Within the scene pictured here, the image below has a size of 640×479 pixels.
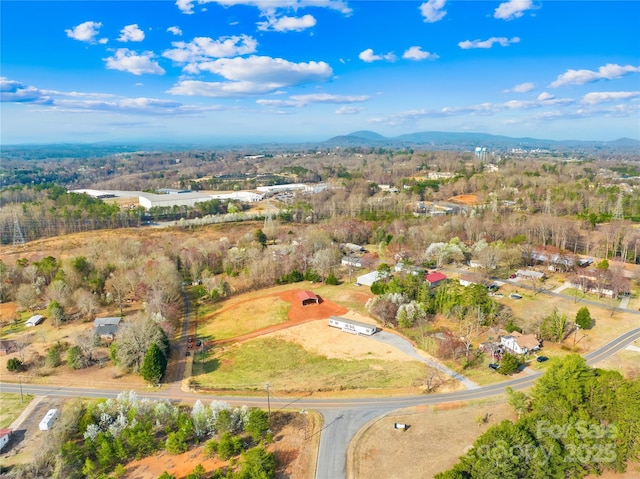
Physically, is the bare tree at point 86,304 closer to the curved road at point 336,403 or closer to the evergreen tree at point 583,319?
the curved road at point 336,403

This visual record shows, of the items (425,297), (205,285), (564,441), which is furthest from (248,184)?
(564,441)

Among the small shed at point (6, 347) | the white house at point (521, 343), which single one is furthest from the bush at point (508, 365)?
the small shed at point (6, 347)

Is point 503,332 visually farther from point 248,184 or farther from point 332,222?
point 248,184

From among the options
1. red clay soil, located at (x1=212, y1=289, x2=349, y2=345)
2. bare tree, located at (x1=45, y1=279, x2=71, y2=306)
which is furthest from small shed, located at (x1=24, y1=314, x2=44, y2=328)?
red clay soil, located at (x1=212, y1=289, x2=349, y2=345)

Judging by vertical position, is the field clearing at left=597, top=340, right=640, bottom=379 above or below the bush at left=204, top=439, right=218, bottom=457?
below

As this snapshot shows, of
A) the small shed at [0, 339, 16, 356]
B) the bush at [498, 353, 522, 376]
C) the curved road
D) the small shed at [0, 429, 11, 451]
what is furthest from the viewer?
the small shed at [0, 339, 16, 356]

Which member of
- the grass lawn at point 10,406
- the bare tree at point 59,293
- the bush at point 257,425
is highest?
the bare tree at point 59,293

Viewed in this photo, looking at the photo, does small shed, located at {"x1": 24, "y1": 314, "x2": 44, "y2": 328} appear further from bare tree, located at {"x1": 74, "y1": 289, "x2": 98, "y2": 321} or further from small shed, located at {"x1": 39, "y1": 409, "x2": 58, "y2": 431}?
small shed, located at {"x1": 39, "y1": 409, "x2": 58, "y2": 431}
